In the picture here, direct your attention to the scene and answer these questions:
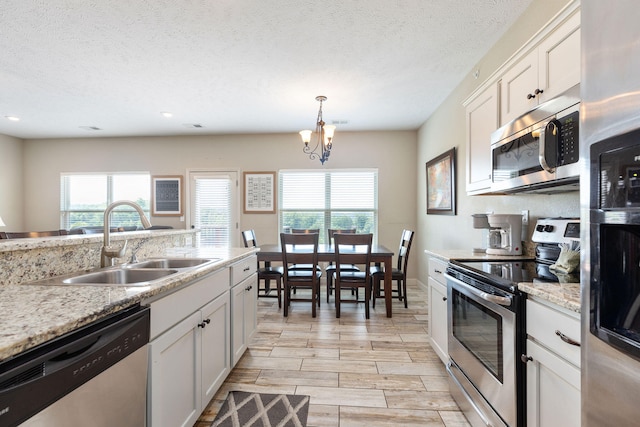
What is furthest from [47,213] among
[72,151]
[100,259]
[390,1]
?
[390,1]

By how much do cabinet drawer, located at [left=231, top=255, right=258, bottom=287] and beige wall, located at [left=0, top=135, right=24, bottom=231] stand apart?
532 centimetres

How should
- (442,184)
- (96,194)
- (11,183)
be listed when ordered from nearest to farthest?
1. (442,184)
2. (11,183)
3. (96,194)

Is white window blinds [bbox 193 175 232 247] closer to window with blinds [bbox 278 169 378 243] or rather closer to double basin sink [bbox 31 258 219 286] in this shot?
window with blinds [bbox 278 169 378 243]

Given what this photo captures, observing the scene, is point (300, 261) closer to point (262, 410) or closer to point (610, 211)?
point (262, 410)

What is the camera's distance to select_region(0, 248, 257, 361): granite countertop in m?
0.72

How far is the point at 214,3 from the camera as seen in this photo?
2021 mm

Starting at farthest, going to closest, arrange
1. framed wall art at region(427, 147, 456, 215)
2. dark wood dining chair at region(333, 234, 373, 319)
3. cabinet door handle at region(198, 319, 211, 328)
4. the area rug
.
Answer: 1. framed wall art at region(427, 147, 456, 215)
2. dark wood dining chair at region(333, 234, 373, 319)
3. the area rug
4. cabinet door handle at region(198, 319, 211, 328)

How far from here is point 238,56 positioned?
8.84ft

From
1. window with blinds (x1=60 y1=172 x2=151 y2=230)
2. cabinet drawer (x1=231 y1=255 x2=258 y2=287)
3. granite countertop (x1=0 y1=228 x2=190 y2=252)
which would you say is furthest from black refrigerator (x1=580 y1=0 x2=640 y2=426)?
window with blinds (x1=60 y1=172 x2=151 y2=230)

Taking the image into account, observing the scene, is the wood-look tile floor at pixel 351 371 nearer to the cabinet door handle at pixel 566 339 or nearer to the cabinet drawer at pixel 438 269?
the cabinet drawer at pixel 438 269

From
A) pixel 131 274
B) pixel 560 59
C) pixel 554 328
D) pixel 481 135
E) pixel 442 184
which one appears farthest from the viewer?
pixel 442 184

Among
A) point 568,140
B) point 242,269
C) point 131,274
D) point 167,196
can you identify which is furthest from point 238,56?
point 167,196

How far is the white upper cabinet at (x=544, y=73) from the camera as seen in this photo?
1361 millimetres

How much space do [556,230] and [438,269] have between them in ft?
2.58
